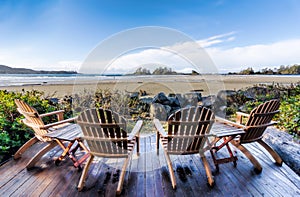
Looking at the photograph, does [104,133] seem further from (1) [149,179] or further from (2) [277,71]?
(2) [277,71]

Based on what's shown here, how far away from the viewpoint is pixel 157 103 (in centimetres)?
575

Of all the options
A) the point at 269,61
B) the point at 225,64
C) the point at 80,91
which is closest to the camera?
the point at 80,91

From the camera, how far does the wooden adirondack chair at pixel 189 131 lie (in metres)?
1.86

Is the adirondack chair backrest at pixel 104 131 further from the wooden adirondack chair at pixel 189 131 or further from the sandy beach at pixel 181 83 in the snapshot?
the sandy beach at pixel 181 83

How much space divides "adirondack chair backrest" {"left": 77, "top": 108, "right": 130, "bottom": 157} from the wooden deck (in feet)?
1.22

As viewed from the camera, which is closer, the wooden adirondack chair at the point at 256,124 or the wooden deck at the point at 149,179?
the wooden deck at the point at 149,179

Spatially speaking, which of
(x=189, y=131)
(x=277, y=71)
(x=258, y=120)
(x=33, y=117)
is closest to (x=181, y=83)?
(x=277, y=71)

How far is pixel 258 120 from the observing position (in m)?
2.12

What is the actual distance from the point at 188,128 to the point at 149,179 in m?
0.76

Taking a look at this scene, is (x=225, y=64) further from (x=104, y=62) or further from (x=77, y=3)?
(x=77, y=3)

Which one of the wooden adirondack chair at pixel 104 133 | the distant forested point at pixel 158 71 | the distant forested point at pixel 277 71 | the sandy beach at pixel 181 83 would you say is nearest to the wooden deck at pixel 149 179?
the wooden adirondack chair at pixel 104 133

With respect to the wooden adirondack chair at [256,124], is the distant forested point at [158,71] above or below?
above

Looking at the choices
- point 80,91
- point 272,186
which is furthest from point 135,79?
point 272,186

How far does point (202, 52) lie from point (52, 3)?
4.00 meters
